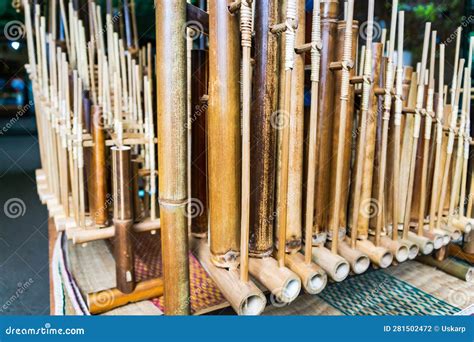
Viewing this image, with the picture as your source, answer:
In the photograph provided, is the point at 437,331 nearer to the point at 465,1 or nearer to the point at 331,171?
the point at 331,171

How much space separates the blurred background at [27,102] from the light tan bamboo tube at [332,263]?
703 mm

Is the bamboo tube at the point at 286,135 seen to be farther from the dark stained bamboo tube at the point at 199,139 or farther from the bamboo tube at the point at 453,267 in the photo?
the bamboo tube at the point at 453,267

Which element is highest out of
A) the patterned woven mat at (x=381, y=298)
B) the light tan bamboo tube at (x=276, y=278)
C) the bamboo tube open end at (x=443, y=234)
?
the light tan bamboo tube at (x=276, y=278)

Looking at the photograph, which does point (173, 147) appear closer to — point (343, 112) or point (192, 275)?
point (343, 112)

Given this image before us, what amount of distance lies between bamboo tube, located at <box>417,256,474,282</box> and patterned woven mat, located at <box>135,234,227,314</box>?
0.87m

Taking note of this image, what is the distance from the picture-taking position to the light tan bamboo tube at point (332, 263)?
2.73ft

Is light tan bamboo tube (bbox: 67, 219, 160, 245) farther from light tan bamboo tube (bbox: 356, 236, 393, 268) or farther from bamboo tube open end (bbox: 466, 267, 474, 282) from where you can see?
bamboo tube open end (bbox: 466, 267, 474, 282)

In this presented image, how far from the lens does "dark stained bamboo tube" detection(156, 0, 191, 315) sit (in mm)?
676

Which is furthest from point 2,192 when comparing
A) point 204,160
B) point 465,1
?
point 465,1

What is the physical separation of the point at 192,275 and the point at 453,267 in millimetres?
944

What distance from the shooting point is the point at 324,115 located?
881mm

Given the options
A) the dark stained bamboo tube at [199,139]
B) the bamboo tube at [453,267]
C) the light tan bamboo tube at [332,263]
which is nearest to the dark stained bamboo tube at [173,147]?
the dark stained bamboo tube at [199,139]

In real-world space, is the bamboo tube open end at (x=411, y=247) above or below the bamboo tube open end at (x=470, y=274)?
above

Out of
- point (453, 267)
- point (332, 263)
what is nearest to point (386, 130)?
point (332, 263)
